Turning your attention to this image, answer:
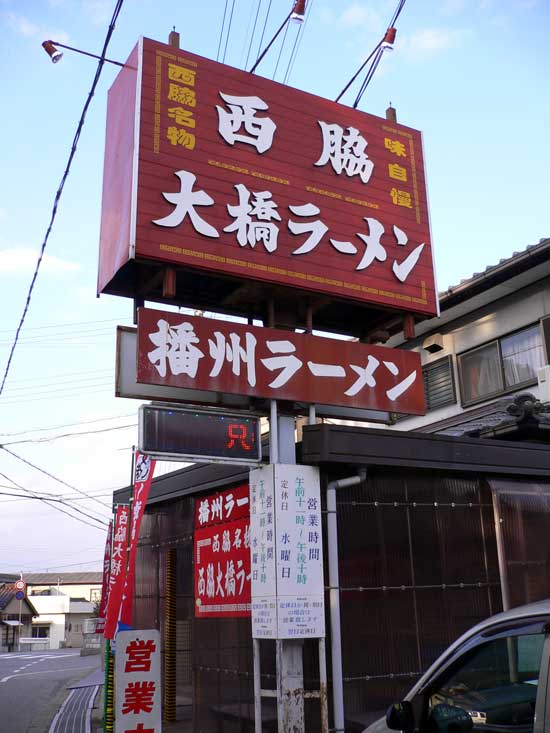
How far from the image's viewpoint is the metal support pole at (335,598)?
9.12 meters

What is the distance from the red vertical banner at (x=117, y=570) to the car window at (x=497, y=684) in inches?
317

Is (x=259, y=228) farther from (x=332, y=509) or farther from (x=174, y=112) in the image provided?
(x=332, y=509)

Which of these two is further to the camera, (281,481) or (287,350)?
(287,350)

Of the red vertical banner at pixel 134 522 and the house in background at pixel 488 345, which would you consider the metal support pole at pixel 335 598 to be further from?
the house in background at pixel 488 345

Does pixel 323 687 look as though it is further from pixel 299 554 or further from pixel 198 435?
pixel 198 435

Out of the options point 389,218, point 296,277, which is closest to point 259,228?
point 296,277

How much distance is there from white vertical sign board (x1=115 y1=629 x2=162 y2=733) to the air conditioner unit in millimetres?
9058

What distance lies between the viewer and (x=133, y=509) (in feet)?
37.9

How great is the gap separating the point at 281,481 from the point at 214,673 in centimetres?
385

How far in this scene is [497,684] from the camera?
4484 mm

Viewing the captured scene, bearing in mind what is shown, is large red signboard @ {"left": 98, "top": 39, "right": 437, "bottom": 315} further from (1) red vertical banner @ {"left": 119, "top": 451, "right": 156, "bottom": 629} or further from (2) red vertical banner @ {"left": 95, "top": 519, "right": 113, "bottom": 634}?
(2) red vertical banner @ {"left": 95, "top": 519, "right": 113, "bottom": 634}

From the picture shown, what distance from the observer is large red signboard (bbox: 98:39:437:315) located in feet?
31.7

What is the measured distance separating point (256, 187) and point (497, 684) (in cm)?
750

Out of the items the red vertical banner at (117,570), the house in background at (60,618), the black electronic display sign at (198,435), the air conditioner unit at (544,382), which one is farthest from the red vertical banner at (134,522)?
the house in background at (60,618)
